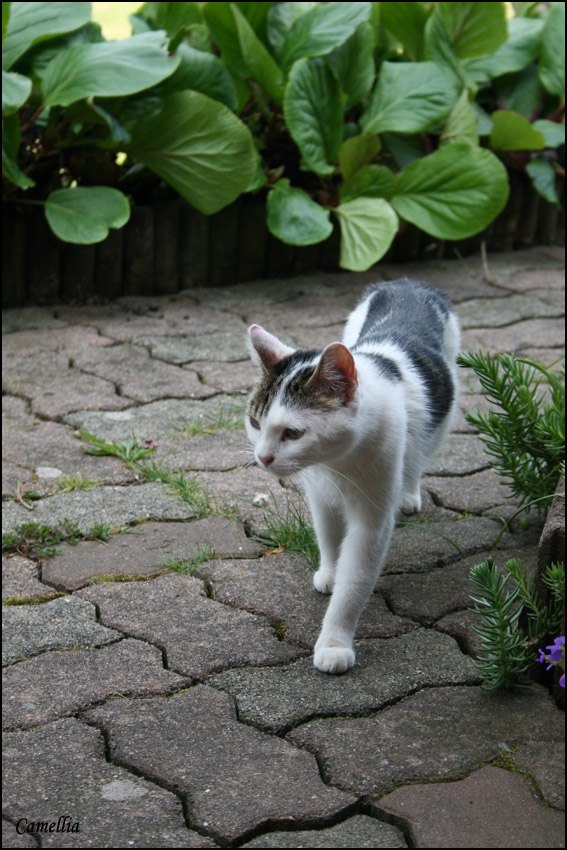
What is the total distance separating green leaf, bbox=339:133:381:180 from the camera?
4770mm

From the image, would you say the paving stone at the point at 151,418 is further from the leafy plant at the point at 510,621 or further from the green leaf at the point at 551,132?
the green leaf at the point at 551,132

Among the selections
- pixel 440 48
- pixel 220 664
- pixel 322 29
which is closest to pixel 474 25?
pixel 440 48

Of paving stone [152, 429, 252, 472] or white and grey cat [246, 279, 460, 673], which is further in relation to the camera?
paving stone [152, 429, 252, 472]

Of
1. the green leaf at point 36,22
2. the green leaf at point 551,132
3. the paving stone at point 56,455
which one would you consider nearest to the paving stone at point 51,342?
the paving stone at point 56,455

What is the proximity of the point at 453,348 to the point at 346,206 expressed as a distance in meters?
1.97

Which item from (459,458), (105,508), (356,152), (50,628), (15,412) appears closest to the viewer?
(50,628)

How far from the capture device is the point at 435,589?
2.52 m

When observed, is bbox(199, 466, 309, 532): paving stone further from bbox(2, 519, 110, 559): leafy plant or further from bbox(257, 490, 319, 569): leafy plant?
bbox(2, 519, 110, 559): leafy plant

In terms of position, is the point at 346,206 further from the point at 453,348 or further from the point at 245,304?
the point at 453,348

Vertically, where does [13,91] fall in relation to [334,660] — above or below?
above

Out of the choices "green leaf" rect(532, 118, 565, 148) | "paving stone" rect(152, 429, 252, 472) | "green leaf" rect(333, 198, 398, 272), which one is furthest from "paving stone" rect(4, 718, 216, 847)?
"green leaf" rect(532, 118, 565, 148)

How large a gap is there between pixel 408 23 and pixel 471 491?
10.7 feet

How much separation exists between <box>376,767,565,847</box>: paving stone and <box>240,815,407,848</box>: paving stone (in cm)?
3

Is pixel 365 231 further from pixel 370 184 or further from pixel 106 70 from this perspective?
pixel 106 70
